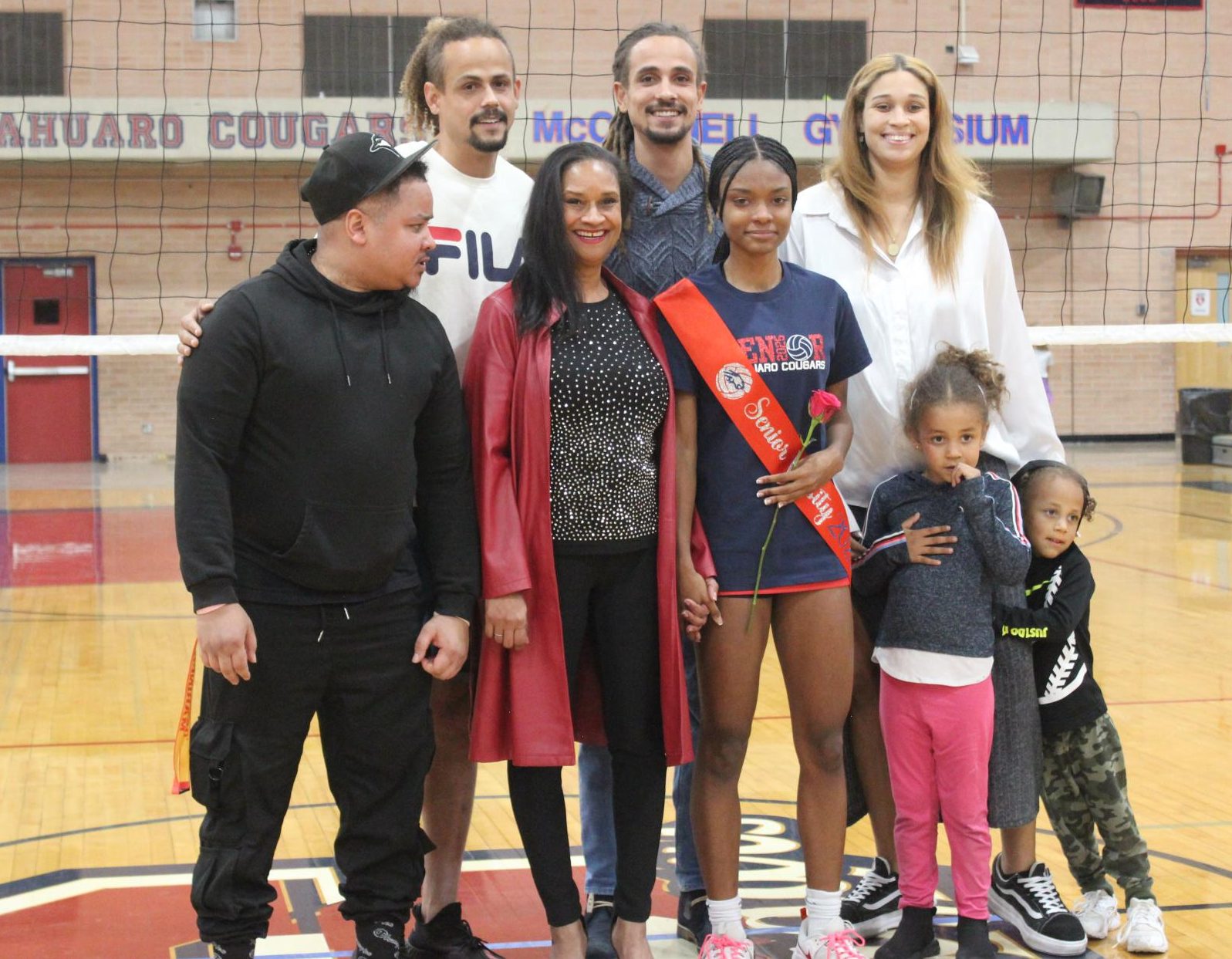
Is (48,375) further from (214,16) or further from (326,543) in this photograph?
(326,543)

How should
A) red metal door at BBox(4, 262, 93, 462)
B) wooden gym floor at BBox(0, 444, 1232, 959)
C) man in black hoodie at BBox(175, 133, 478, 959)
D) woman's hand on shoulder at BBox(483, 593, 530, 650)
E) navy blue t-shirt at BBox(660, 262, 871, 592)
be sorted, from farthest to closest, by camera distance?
red metal door at BBox(4, 262, 93, 462), wooden gym floor at BBox(0, 444, 1232, 959), navy blue t-shirt at BBox(660, 262, 871, 592), woman's hand on shoulder at BBox(483, 593, 530, 650), man in black hoodie at BBox(175, 133, 478, 959)

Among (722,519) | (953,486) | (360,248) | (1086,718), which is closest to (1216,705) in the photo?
(1086,718)

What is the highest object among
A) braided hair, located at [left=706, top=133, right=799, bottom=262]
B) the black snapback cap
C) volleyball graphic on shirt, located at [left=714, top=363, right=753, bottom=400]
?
braided hair, located at [left=706, top=133, right=799, bottom=262]

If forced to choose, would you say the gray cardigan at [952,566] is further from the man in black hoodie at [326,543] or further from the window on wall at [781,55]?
the window on wall at [781,55]

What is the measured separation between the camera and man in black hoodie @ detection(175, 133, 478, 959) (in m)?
2.42

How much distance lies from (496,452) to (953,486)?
0.91 metres

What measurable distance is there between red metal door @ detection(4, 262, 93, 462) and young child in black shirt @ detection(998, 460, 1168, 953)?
13.1 meters

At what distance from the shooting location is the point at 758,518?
2719 millimetres

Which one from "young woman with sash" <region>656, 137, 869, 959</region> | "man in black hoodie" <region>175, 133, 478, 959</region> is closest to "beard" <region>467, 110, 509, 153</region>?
"man in black hoodie" <region>175, 133, 478, 959</region>

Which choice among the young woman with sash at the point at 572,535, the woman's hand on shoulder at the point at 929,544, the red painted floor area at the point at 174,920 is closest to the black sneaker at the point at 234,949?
the red painted floor area at the point at 174,920

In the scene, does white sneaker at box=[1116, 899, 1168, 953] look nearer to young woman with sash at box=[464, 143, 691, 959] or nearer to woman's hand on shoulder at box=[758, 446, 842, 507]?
young woman with sash at box=[464, 143, 691, 959]

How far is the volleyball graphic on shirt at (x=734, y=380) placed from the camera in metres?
2.70

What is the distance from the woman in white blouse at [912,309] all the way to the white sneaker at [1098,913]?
112mm

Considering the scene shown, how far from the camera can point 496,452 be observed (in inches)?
105
